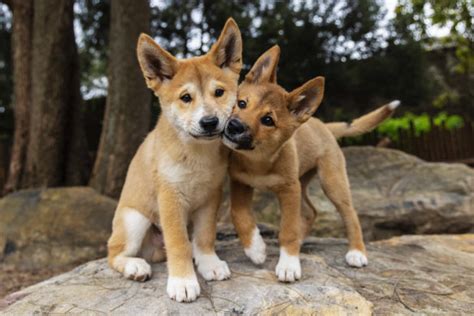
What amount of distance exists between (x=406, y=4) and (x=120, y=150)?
834cm

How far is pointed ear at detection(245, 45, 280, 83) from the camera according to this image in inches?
154

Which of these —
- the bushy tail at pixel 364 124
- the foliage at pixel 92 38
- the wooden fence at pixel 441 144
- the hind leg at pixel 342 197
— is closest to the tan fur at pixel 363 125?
the bushy tail at pixel 364 124

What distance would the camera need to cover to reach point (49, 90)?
8297 millimetres

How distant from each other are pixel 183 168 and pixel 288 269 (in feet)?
3.83

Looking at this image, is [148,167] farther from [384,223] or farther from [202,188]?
[384,223]

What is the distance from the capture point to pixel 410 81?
1329cm


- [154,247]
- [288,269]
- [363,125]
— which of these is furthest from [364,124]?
[154,247]

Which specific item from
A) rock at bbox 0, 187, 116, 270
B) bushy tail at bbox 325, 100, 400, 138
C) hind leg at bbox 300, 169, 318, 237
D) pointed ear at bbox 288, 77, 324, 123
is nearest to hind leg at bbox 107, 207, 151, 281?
pointed ear at bbox 288, 77, 324, 123

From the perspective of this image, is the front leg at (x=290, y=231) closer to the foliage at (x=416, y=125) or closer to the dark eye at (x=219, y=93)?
the dark eye at (x=219, y=93)

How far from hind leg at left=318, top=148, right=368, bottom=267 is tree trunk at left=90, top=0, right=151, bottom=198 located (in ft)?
13.6

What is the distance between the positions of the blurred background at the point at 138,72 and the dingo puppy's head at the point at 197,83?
4.14 metres

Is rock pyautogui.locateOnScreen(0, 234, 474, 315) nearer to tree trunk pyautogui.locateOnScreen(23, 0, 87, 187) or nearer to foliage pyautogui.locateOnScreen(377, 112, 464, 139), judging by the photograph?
tree trunk pyautogui.locateOnScreen(23, 0, 87, 187)

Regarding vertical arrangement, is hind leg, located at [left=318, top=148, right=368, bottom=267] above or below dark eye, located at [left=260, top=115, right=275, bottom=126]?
below

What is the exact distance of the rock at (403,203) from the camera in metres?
7.09
